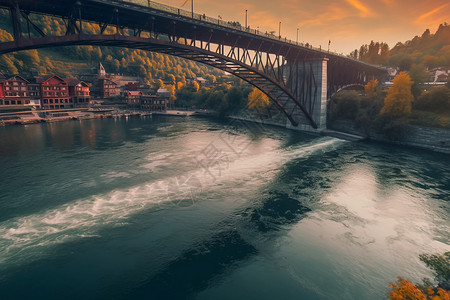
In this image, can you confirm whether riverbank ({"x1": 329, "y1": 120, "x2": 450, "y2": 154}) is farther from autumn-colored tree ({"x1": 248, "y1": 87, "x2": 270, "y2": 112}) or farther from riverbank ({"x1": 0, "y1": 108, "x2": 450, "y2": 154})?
autumn-colored tree ({"x1": 248, "y1": 87, "x2": 270, "y2": 112})

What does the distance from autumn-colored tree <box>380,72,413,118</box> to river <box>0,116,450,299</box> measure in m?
12.3

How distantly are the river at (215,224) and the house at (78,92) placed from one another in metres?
66.3

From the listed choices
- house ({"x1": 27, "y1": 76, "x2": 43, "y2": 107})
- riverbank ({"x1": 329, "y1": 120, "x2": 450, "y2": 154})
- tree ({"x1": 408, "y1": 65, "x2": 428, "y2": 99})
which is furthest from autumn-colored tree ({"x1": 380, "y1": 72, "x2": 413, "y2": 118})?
house ({"x1": 27, "y1": 76, "x2": 43, "y2": 107})

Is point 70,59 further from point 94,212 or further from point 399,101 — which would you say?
point 399,101

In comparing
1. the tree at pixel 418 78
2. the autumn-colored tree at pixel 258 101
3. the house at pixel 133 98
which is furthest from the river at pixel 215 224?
the house at pixel 133 98

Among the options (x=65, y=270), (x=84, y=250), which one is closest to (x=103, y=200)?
(x=84, y=250)

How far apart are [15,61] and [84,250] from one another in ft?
562

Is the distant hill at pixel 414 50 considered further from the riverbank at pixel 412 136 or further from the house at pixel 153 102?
the house at pixel 153 102

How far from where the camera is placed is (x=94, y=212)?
2231 centimetres

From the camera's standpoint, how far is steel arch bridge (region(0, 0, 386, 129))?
2497 cm

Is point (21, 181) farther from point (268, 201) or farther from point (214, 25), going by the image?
point (214, 25)

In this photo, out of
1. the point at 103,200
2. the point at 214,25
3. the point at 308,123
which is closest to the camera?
the point at 103,200

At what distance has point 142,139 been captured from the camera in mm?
52969

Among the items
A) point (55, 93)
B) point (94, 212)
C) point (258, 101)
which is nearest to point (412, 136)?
point (258, 101)
